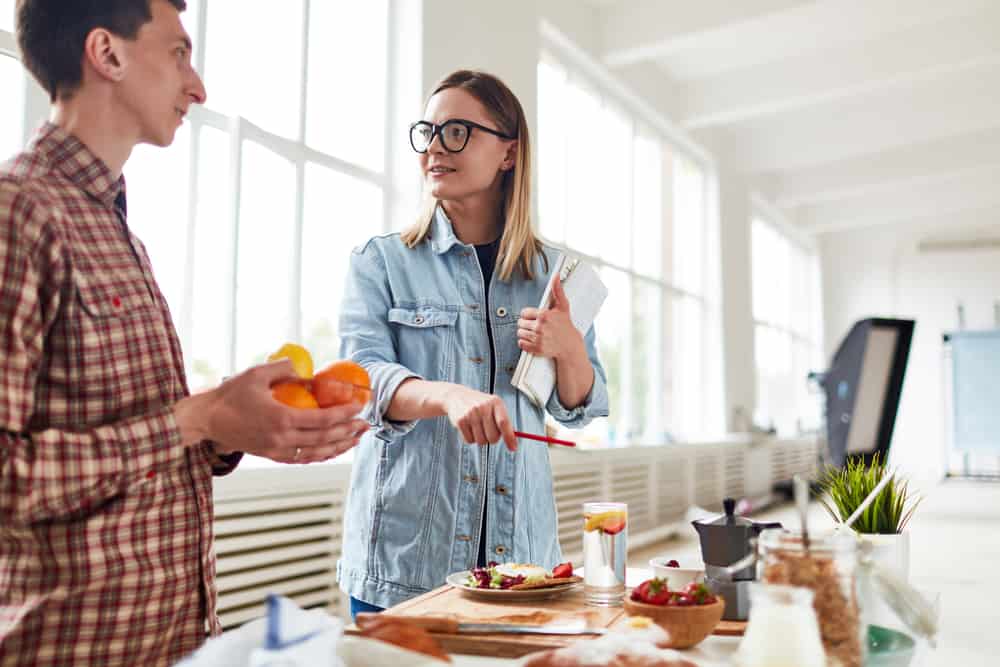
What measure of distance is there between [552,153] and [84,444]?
5.08 m

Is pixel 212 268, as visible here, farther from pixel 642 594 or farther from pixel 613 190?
pixel 613 190

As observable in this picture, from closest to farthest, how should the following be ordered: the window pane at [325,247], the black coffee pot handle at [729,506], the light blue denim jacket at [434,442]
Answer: the black coffee pot handle at [729,506] < the light blue denim jacket at [434,442] < the window pane at [325,247]

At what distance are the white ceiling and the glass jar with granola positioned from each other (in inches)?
→ 208

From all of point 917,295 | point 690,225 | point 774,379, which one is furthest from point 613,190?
point 917,295

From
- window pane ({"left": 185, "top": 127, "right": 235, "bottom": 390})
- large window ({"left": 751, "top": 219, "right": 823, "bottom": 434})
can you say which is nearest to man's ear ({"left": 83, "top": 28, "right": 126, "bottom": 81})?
window pane ({"left": 185, "top": 127, "right": 235, "bottom": 390})

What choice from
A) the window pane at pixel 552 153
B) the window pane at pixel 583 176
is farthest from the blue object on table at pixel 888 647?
the window pane at pixel 583 176

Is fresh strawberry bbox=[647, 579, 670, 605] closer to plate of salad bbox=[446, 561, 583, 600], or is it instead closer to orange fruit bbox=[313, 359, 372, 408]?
plate of salad bbox=[446, 561, 583, 600]

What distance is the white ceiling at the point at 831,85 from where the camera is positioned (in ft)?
19.1

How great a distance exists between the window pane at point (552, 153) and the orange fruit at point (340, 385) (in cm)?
435

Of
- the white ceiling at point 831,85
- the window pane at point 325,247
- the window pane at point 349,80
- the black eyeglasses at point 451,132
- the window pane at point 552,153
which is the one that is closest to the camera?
the black eyeglasses at point 451,132

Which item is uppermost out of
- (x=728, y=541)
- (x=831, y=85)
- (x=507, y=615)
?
(x=831, y=85)

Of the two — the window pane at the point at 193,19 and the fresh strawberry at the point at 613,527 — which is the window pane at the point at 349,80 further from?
the fresh strawberry at the point at 613,527

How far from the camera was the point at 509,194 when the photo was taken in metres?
1.83

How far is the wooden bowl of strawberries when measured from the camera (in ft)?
3.57
